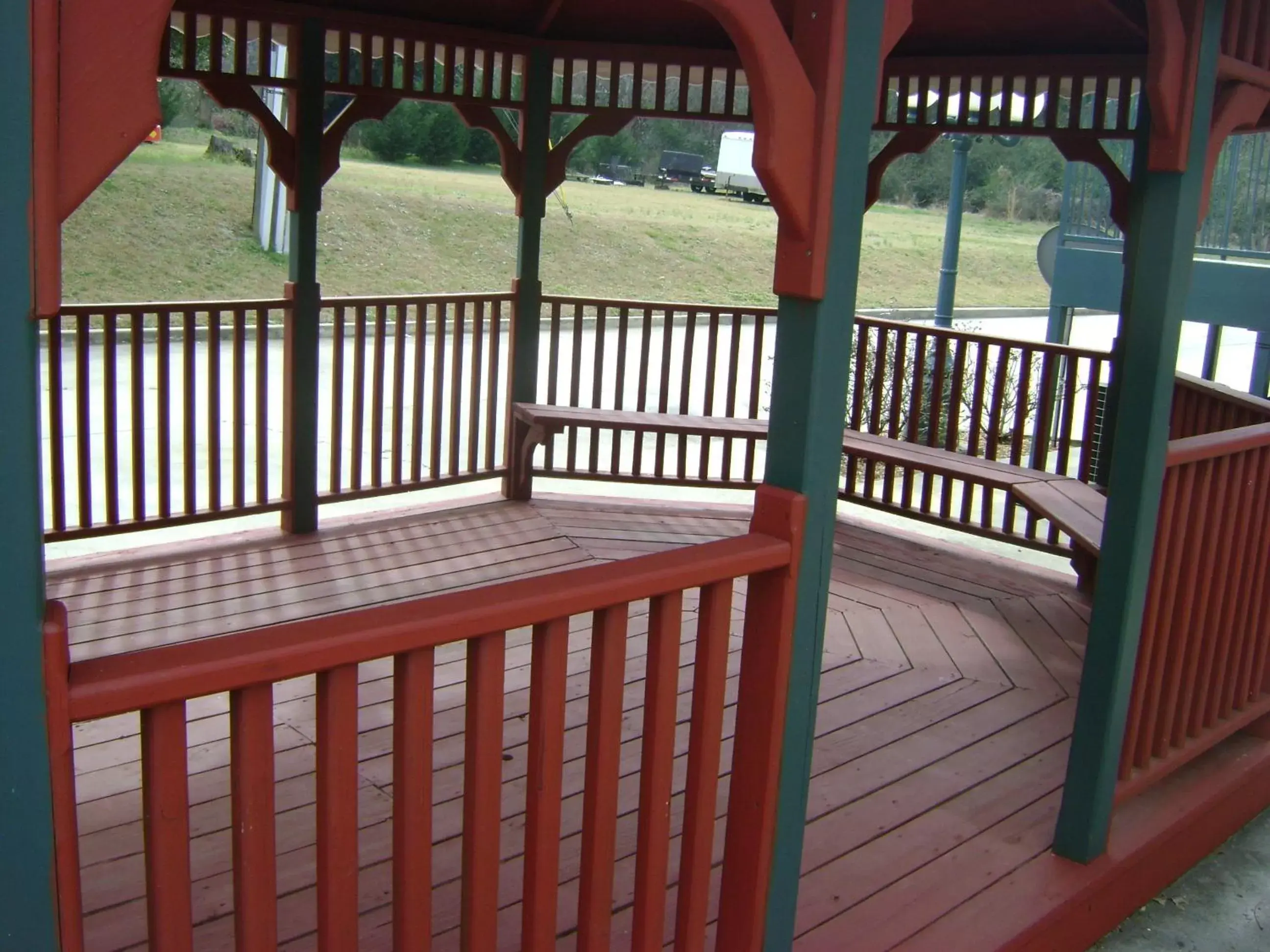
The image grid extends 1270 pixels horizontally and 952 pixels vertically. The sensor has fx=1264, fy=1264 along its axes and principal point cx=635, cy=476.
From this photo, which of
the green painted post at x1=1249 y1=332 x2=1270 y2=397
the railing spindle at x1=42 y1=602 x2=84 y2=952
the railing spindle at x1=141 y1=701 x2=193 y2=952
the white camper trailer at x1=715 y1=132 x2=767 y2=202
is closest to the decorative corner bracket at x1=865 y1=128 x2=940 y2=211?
the railing spindle at x1=141 y1=701 x2=193 y2=952

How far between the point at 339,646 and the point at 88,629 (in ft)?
10.2

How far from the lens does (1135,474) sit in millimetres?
3348

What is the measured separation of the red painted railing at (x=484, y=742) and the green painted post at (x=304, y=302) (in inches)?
146

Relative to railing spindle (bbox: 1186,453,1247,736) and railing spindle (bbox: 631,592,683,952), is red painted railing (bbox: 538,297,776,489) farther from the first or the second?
railing spindle (bbox: 631,592,683,952)

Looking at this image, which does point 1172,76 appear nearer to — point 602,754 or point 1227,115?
point 1227,115

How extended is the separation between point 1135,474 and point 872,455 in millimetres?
3129

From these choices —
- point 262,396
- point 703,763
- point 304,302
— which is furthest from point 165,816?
point 304,302

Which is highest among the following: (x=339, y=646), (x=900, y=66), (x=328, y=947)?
(x=900, y=66)

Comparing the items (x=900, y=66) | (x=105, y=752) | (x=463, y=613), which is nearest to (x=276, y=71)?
(x=900, y=66)

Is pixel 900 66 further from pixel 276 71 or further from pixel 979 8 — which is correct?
pixel 276 71

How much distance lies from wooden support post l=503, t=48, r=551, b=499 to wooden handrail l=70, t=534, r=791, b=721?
426 cm

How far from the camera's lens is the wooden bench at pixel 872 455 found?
5625mm

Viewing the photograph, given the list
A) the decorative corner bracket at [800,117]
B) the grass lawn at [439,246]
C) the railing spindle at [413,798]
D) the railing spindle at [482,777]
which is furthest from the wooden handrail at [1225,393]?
the grass lawn at [439,246]

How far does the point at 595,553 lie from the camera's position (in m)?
5.90
